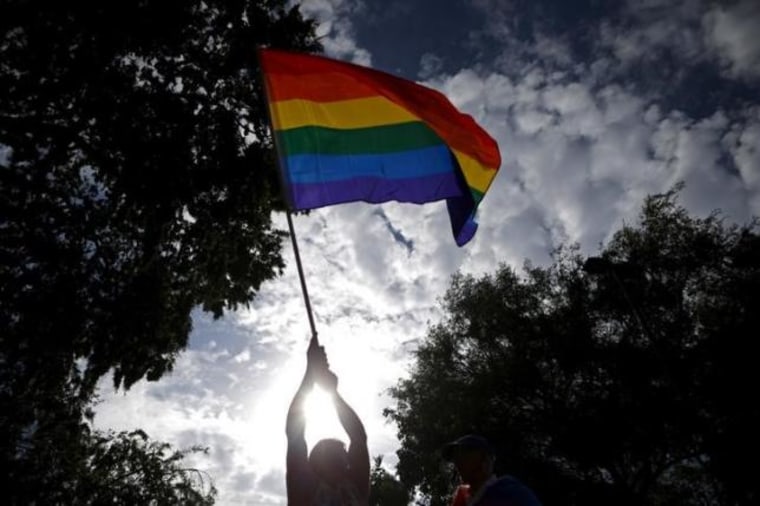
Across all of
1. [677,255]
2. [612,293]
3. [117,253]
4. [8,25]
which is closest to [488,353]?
[612,293]

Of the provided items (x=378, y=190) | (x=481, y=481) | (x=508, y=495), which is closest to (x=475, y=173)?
(x=378, y=190)

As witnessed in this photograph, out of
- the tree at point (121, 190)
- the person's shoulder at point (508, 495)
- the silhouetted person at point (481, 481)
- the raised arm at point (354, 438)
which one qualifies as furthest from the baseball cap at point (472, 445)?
the tree at point (121, 190)

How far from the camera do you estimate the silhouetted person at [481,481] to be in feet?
12.6

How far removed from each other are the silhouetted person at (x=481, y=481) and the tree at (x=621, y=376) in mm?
16353

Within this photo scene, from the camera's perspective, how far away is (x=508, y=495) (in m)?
3.86

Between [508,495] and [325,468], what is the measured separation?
1866 mm

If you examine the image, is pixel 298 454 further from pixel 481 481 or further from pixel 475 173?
pixel 475 173

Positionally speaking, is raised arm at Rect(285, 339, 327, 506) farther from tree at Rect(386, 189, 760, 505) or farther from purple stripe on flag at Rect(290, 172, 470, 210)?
tree at Rect(386, 189, 760, 505)

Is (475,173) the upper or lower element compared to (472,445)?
upper

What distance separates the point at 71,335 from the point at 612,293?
1997 cm

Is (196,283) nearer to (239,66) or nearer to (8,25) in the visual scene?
(239,66)

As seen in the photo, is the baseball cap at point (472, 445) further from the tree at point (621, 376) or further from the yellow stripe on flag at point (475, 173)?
the tree at point (621, 376)

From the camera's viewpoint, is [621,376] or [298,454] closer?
[298,454]

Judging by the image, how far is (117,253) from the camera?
12195 millimetres
